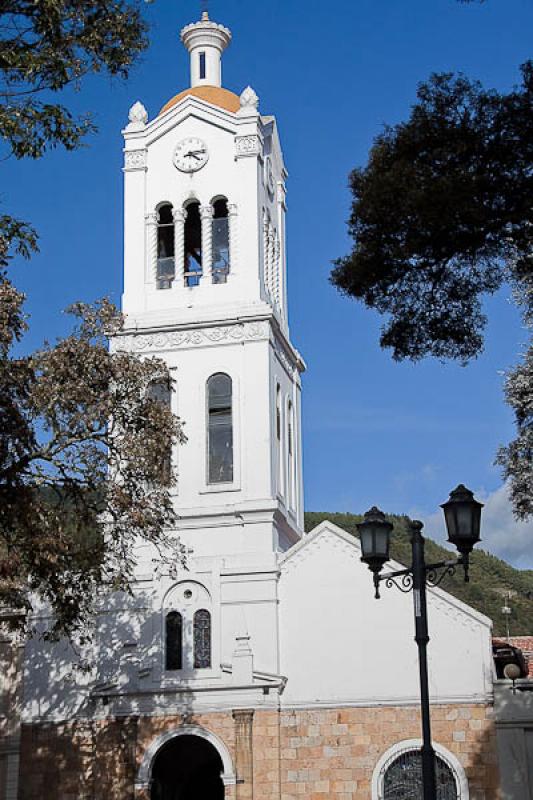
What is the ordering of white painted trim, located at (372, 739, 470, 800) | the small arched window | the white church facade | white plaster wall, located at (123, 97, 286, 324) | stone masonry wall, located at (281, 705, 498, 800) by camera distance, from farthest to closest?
white plaster wall, located at (123, 97, 286, 324)
the small arched window
the white church facade
stone masonry wall, located at (281, 705, 498, 800)
white painted trim, located at (372, 739, 470, 800)

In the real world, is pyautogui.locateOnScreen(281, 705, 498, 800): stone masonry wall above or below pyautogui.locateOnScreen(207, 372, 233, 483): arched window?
below

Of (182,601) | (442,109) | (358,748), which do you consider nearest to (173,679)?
(182,601)

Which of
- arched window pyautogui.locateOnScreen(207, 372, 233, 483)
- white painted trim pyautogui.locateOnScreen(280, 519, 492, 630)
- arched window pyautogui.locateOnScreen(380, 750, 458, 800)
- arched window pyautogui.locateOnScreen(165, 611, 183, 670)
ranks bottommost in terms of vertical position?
arched window pyautogui.locateOnScreen(380, 750, 458, 800)

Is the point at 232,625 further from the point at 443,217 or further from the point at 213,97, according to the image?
the point at 443,217

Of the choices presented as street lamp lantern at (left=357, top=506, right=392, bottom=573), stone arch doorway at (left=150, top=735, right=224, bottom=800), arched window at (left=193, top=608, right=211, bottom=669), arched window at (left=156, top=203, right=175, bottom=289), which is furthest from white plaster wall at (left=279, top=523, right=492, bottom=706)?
street lamp lantern at (left=357, top=506, right=392, bottom=573)

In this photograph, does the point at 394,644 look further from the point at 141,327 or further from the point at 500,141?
the point at 500,141

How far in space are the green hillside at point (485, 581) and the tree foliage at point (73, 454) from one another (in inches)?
1630

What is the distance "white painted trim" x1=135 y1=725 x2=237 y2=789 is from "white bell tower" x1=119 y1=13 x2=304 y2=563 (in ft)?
13.5

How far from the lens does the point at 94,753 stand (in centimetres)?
2920

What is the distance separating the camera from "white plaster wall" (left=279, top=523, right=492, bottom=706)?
1114 inches

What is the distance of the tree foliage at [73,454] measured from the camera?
62.1 ft

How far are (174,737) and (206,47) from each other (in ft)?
63.8

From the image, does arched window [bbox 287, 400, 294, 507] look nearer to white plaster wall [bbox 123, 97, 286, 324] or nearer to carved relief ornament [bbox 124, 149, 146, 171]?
white plaster wall [bbox 123, 97, 286, 324]

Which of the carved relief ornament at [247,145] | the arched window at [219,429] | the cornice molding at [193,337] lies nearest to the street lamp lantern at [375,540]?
the arched window at [219,429]
